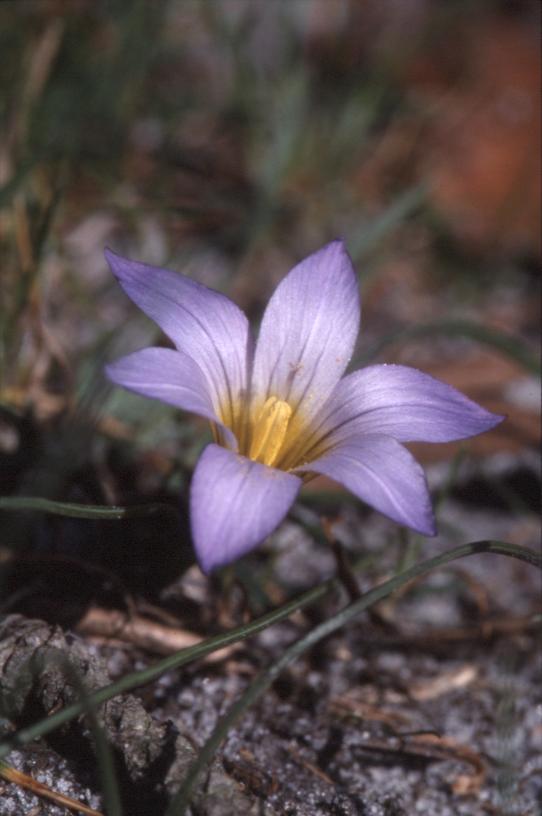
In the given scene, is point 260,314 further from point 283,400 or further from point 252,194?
point 283,400

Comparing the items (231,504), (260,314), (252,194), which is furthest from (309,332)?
(252,194)

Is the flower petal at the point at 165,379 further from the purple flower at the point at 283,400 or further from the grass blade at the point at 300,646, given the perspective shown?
the grass blade at the point at 300,646

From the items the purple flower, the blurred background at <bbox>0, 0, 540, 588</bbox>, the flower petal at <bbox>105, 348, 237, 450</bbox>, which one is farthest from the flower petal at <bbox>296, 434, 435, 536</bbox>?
the blurred background at <bbox>0, 0, 540, 588</bbox>

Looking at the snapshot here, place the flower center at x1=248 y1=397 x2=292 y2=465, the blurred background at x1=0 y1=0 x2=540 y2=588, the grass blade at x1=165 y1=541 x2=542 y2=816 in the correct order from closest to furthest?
the grass blade at x1=165 y1=541 x2=542 y2=816, the flower center at x1=248 y1=397 x2=292 y2=465, the blurred background at x1=0 y1=0 x2=540 y2=588

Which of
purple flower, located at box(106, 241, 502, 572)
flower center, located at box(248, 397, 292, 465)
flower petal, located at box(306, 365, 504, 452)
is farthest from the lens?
flower center, located at box(248, 397, 292, 465)

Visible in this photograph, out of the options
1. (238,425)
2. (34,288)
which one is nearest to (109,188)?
(34,288)

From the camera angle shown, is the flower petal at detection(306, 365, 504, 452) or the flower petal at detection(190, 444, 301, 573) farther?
the flower petal at detection(306, 365, 504, 452)

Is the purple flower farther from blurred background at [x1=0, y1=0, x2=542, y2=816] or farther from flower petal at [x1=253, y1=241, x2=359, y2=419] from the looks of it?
blurred background at [x1=0, y1=0, x2=542, y2=816]
